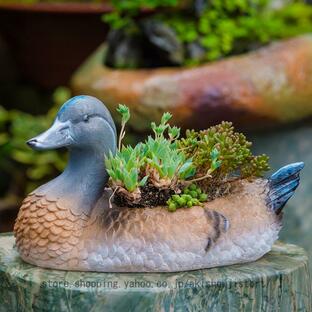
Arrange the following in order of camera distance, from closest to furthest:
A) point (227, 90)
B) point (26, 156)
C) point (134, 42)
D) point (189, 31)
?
point (227, 90)
point (189, 31)
point (134, 42)
point (26, 156)

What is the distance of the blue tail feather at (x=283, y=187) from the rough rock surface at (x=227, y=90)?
1.10m

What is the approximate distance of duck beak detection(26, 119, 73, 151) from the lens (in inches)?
82.8

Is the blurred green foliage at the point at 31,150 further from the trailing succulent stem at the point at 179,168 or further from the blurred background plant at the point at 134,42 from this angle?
the trailing succulent stem at the point at 179,168

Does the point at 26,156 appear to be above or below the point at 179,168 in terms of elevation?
below

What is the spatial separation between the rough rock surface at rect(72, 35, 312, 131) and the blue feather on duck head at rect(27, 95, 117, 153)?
1.19 metres

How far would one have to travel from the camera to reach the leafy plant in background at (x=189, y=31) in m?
3.58

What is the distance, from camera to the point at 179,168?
2184 mm

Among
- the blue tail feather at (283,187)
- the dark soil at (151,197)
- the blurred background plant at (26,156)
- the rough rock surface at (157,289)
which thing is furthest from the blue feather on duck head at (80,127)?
the blurred background plant at (26,156)

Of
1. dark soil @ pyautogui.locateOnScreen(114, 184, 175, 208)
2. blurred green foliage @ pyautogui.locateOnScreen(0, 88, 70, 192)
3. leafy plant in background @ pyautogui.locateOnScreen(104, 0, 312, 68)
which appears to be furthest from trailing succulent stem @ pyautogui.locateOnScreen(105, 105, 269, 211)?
blurred green foliage @ pyautogui.locateOnScreen(0, 88, 70, 192)

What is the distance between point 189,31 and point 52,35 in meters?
→ 1.09

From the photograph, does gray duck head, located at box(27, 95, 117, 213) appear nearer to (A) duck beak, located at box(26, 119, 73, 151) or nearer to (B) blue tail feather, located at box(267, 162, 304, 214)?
(A) duck beak, located at box(26, 119, 73, 151)

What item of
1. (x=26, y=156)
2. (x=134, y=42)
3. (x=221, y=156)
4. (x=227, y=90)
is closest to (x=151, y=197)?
(x=221, y=156)

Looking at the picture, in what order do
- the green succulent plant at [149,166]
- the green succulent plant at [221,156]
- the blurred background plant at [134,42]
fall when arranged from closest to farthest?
the green succulent plant at [149,166] → the green succulent plant at [221,156] → the blurred background plant at [134,42]

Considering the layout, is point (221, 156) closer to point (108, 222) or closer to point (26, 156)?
point (108, 222)
